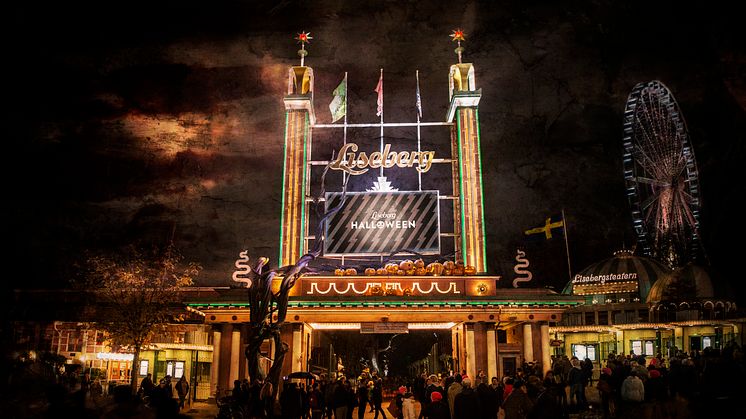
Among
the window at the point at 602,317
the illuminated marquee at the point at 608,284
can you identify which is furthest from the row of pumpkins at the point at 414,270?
the illuminated marquee at the point at 608,284

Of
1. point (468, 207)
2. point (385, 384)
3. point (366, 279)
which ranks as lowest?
point (385, 384)

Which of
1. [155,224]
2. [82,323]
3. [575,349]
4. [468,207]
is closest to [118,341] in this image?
[82,323]

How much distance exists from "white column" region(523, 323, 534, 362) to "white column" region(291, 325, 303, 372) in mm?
11165

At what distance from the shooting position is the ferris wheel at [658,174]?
40.0m

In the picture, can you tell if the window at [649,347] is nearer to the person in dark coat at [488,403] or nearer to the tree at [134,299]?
the tree at [134,299]

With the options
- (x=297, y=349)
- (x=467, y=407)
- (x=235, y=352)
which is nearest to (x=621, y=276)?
(x=297, y=349)

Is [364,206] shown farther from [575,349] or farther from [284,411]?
[575,349]

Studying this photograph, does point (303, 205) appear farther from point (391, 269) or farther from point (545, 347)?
point (545, 347)

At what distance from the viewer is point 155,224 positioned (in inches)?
1932

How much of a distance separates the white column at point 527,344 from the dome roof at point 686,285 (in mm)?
16404

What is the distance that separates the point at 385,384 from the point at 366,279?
1489cm

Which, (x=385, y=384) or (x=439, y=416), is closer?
(x=439, y=416)

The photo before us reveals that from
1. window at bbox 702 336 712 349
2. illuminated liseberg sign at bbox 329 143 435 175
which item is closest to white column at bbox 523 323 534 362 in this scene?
illuminated liseberg sign at bbox 329 143 435 175

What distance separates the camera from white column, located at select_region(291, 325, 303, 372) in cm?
2994
